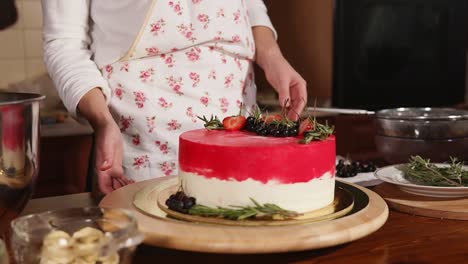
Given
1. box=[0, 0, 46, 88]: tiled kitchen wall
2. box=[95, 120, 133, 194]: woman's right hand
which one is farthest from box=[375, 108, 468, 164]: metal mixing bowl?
box=[0, 0, 46, 88]: tiled kitchen wall

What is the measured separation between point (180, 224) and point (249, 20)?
2.84 feet

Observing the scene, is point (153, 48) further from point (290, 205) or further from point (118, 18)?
point (290, 205)

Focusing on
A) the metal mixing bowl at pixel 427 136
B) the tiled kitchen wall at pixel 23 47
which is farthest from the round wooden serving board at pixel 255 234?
the tiled kitchen wall at pixel 23 47

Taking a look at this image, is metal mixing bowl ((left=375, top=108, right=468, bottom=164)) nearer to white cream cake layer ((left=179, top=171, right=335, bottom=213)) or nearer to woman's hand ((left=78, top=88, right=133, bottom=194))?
white cream cake layer ((left=179, top=171, right=335, bottom=213))

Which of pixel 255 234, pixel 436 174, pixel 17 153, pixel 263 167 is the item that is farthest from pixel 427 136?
pixel 17 153

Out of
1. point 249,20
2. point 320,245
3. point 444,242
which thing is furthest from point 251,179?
point 249,20

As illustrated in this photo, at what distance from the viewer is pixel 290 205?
1.02 metres

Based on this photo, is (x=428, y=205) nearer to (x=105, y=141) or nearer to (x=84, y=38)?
(x=105, y=141)

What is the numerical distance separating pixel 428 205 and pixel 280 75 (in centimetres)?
54

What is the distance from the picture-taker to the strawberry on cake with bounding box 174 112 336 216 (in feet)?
3.30

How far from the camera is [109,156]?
1.14 meters

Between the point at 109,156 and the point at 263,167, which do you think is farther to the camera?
the point at 109,156

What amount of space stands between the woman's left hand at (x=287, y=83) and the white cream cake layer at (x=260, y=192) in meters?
0.40

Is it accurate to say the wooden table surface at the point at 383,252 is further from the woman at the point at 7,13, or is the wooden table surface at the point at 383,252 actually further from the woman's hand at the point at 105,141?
the woman at the point at 7,13
